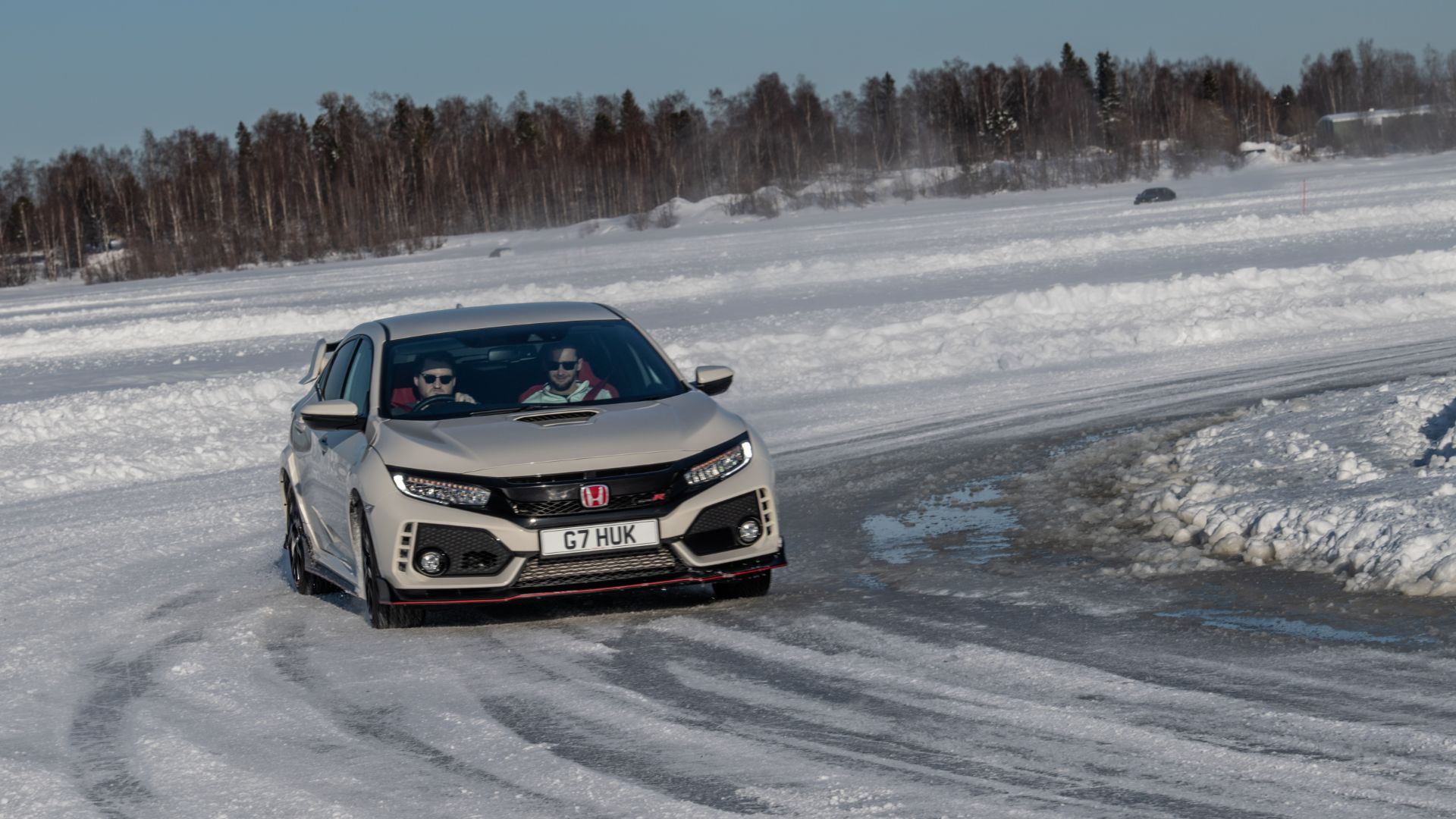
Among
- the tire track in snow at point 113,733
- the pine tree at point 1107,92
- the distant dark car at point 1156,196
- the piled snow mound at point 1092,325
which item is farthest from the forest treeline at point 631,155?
the tire track in snow at point 113,733

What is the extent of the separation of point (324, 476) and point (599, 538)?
203cm

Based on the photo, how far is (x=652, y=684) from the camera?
6457mm

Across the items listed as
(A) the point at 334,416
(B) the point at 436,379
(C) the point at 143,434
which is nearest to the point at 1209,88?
(C) the point at 143,434

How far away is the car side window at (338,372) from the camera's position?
9.52 meters

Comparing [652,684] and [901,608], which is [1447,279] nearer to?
[901,608]

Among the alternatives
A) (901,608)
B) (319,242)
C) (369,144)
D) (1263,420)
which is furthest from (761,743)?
(369,144)

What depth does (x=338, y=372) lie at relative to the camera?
9688 mm

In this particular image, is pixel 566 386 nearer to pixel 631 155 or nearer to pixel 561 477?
pixel 561 477

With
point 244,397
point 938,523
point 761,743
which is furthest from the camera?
point 244,397

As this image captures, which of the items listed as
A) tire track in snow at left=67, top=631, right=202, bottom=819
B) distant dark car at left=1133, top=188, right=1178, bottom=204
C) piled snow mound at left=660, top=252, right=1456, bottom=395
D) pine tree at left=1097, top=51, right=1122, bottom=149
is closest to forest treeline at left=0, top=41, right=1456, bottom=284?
pine tree at left=1097, top=51, right=1122, bottom=149

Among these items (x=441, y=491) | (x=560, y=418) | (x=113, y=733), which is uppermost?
(x=560, y=418)

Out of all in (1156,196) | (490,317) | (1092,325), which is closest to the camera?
(490,317)

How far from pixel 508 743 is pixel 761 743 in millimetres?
864

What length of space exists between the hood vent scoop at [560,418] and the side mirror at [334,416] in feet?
2.82
